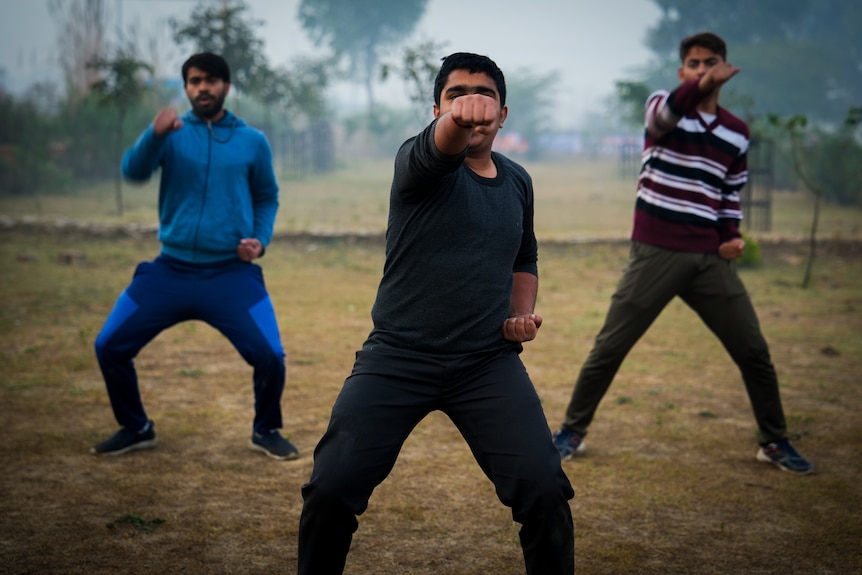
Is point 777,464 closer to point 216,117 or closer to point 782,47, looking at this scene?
point 216,117

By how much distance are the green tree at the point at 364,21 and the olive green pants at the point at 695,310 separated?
6093 centimetres

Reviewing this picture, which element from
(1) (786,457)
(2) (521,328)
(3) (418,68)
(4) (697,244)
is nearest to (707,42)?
(4) (697,244)

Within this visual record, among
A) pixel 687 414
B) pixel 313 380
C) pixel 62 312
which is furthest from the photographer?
pixel 62 312

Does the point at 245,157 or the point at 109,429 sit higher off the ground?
the point at 245,157

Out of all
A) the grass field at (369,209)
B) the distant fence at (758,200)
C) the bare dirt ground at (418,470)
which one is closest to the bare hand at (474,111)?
the bare dirt ground at (418,470)

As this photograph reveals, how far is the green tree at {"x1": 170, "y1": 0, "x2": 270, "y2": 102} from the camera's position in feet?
77.7

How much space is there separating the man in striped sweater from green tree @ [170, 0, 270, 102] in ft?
67.1

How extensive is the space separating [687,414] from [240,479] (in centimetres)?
330

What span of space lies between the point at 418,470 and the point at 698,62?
286 centimetres

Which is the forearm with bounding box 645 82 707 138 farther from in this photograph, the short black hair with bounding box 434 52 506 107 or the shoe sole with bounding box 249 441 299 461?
the shoe sole with bounding box 249 441 299 461

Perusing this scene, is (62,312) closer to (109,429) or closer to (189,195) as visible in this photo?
(109,429)

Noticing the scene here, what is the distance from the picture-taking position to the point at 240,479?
16.4 ft

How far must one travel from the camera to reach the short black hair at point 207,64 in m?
5.21

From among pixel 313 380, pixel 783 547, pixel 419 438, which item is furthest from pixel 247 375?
pixel 783 547
